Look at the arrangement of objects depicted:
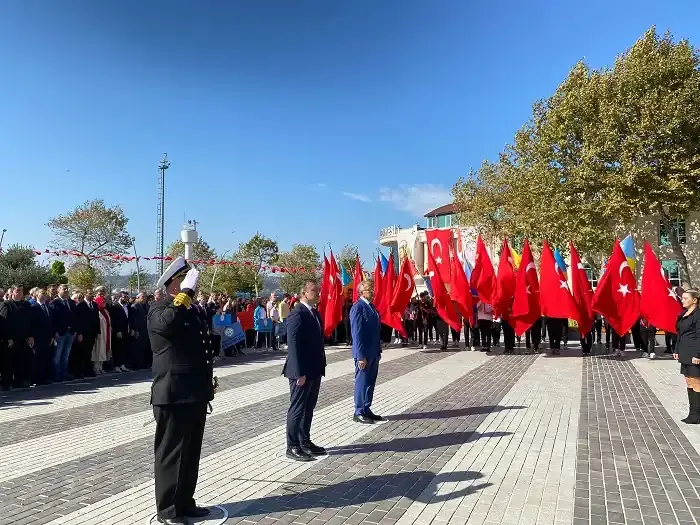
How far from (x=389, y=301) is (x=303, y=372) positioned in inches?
441

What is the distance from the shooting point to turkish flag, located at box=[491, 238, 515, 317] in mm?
16391

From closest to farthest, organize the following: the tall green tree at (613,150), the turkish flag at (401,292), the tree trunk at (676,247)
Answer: the turkish flag at (401,292) → the tall green tree at (613,150) → the tree trunk at (676,247)

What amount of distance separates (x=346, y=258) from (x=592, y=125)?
51520mm

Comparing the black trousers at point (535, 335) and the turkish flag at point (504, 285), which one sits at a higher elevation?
the turkish flag at point (504, 285)

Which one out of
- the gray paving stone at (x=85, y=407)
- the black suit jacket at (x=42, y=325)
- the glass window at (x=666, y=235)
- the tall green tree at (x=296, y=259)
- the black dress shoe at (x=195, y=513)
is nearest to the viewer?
the black dress shoe at (x=195, y=513)

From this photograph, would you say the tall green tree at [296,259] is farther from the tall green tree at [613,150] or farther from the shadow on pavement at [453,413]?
the shadow on pavement at [453,413]

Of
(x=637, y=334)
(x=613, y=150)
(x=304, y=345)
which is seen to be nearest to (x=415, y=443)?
(x=304, y=345)

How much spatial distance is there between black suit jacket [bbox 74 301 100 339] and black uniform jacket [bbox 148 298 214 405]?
352 inches

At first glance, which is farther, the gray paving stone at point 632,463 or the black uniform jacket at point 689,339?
the black uniform jacket at point 689,339

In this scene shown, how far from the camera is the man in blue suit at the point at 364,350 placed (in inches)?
316

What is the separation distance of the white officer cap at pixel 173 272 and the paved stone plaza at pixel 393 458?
1931 millimetres

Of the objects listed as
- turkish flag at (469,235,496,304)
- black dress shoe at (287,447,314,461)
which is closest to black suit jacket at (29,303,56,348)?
black dress shoe at (287,447,314,461)

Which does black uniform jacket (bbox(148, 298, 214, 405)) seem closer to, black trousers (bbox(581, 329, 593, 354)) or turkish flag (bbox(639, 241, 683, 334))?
turkish flag (bbox(639, 241, 683, 334))

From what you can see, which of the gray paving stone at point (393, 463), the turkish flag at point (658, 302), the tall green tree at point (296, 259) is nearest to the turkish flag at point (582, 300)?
the turkish flag at point (658, 302)
